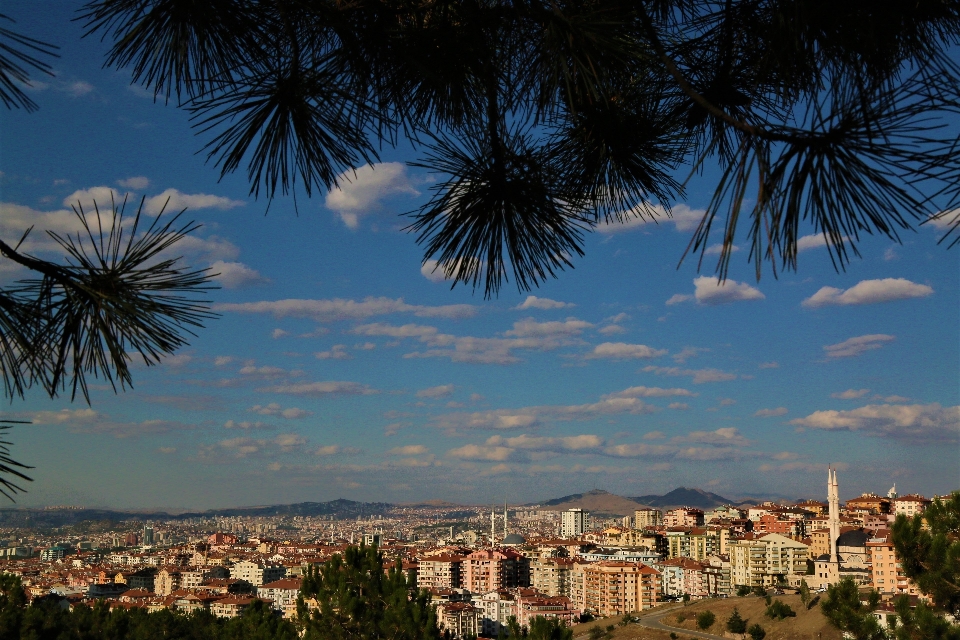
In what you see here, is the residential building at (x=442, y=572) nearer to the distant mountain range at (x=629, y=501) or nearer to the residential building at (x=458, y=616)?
the residential building at (x=458, y=616)

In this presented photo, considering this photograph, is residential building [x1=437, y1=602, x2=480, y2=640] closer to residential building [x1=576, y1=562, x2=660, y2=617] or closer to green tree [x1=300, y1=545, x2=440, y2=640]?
residential building [x1=576, y1=562, x2=660, y2=617]

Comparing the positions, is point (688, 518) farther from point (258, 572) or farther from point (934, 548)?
point (934, 548)

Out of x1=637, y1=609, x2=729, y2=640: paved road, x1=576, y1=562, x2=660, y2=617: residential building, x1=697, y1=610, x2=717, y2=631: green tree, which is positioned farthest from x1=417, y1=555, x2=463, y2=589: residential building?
x1=697, y1=610, x2=717, y2=631: green tree

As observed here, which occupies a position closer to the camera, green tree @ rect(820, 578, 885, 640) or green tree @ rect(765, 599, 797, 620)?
green tree @ rect(820, 578, 885, 640)

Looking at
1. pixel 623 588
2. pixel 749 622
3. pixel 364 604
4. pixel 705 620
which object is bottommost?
pixel 623 588

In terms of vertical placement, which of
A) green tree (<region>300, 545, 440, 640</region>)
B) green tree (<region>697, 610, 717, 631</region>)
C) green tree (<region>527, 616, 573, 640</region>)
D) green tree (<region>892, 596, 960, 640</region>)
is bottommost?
green tree (<region>697, 610, 717, 631</region>)

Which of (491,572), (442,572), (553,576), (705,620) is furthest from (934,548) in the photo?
(442,572)

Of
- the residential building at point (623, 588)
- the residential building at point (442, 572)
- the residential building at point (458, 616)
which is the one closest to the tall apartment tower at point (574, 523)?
the residential building at point (442, 572)
